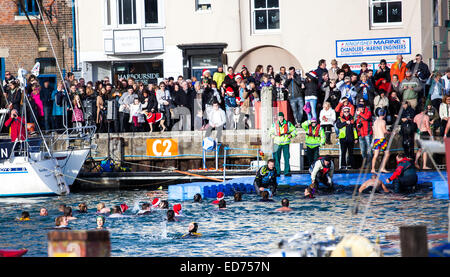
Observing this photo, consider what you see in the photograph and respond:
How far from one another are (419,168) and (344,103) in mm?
3270

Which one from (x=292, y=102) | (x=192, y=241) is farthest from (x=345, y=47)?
(x=192, y=241)

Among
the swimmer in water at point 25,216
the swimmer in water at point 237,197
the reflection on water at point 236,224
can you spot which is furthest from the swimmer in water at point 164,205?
the swimmer in water at point 25,216

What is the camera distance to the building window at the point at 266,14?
3494 centimetres

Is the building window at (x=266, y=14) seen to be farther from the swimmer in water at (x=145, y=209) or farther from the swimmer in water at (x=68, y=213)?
the swimmer in water at (x=68, y=213)

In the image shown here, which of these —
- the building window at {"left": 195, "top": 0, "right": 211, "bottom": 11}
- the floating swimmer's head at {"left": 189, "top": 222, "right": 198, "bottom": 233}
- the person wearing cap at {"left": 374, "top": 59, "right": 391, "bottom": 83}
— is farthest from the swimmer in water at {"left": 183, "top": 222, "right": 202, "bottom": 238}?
the building window at {"left": 195, "top": 0, "right": 211, "bottom": 11}

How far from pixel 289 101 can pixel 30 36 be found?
1439 centimetres

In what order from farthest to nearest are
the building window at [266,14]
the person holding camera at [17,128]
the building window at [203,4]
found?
the building window at [203,4] < the building window at [266,14] < the person holding camera at [17,128]

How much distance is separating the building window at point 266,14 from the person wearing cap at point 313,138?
359 inches

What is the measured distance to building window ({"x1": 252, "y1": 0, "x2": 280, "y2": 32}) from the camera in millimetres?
34938

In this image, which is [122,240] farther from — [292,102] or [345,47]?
[345,47]

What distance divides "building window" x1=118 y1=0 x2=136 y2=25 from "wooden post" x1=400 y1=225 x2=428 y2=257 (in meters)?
26.9

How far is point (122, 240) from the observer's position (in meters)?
19.4

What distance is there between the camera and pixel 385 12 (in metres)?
33.9
